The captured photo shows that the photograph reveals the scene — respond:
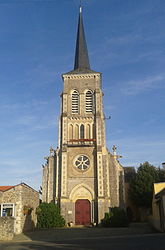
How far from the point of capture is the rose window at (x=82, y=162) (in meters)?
29.7

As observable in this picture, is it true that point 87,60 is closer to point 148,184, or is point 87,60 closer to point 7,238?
point 148,184

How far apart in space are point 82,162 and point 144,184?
8.26 metres

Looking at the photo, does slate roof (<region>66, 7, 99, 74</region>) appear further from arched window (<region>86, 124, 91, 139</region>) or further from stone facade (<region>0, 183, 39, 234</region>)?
stone facade (<region>0, 183, 39, 234</region>)

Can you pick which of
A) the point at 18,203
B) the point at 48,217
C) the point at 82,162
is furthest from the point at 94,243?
the point at 82,162

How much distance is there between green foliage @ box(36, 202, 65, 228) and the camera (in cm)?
2462

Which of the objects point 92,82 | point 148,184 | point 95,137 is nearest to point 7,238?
point 95,137

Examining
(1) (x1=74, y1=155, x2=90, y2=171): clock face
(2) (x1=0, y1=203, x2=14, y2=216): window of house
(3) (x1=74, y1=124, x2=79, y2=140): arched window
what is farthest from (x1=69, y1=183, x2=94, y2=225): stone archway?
(2) (x1=0, y1=203, x2=14, y2=216): window of house

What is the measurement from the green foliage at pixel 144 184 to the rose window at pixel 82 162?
7.18 meters

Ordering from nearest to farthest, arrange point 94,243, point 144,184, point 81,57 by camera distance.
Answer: point 94,243, point 144,184, point 81,57

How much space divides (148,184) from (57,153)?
38.1 ft

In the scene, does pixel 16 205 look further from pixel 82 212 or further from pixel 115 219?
pixel 82 212

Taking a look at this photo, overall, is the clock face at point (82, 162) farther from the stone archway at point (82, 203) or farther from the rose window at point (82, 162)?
the stone archway at point (82, 203)

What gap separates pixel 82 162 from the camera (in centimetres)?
2984

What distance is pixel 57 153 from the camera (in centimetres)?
3053
